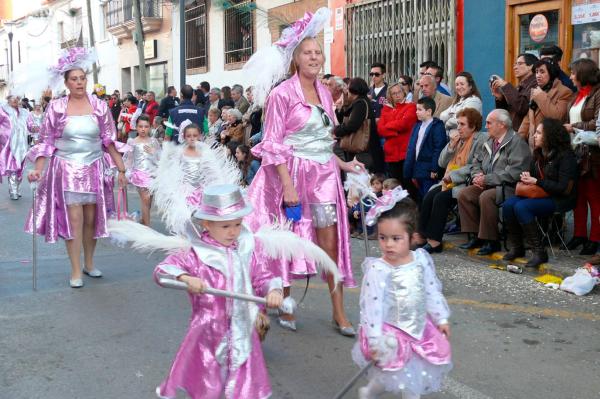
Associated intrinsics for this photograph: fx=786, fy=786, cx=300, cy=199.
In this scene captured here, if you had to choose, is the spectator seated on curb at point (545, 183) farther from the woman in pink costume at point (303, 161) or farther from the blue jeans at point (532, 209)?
the woman in pink costume at point (303, 161)

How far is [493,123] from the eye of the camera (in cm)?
807

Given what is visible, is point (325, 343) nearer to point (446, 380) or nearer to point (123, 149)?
point (446, 380)

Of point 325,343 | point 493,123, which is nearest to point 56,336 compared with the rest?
point 325,343

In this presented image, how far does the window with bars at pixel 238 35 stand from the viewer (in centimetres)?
2117

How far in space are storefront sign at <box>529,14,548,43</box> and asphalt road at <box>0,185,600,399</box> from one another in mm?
4700

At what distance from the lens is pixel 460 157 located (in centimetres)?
866

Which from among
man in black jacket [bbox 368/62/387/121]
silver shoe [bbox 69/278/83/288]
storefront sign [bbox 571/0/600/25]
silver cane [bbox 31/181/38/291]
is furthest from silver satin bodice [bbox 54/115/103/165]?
storefront sign [bbox 571/0/600/25]

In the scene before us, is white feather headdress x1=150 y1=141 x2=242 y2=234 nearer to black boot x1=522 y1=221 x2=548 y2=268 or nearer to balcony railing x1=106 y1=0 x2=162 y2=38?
black boot x1=522 y1=221 x2=548 y2=268

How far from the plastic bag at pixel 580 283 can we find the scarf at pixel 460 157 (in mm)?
2095

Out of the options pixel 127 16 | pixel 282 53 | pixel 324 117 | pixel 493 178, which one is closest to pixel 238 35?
pixel 127 16

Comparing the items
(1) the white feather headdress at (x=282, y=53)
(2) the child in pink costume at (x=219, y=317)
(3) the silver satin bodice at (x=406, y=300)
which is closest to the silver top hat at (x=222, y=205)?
(2) the child in pink costume at (x=219, y=317)

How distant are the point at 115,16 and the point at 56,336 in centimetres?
2974

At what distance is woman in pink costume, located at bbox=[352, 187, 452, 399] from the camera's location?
3.66 m

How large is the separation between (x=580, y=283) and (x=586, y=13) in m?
4.98
